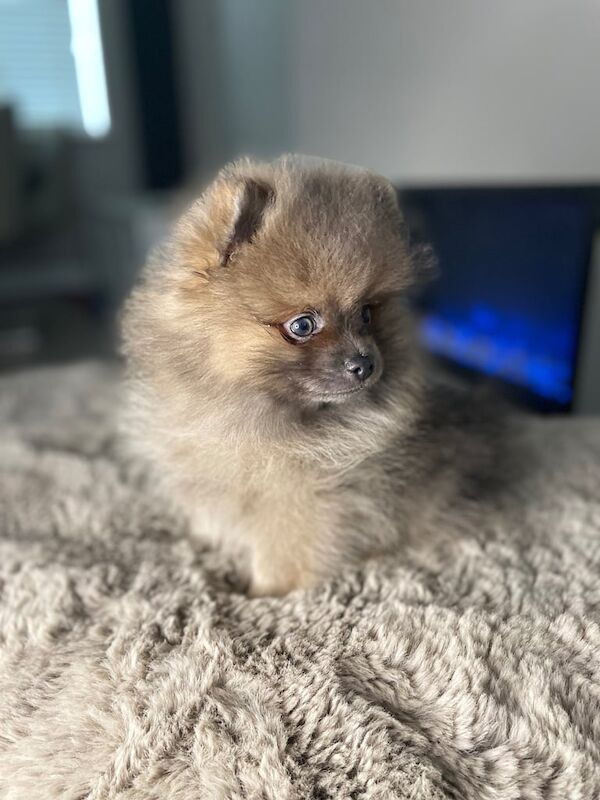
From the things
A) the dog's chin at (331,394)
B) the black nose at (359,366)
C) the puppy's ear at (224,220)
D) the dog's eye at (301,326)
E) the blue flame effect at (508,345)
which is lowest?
the blue flame effect at (508,345)

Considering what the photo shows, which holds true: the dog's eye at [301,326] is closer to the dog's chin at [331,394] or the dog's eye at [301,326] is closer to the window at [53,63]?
the dog's chin at [331,394]

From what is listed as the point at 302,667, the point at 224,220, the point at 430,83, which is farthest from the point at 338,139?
the point at 302,667

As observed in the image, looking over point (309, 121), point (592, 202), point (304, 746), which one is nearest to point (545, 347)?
point (592, 202)

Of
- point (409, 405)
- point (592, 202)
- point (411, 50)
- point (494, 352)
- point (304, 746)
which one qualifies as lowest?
point (494, 352)

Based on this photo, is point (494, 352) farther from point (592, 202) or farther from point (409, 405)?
point (409, 405)

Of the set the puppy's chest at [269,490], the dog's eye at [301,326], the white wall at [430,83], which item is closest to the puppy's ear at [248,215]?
the dog's eye at [301,326]

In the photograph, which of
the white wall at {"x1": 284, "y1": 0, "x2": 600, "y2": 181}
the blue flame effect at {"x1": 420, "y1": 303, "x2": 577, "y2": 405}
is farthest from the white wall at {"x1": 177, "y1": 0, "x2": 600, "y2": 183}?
the blue flame effect at {"x1": 420, "y1": 303, "x2": 577, "y2": 405}
